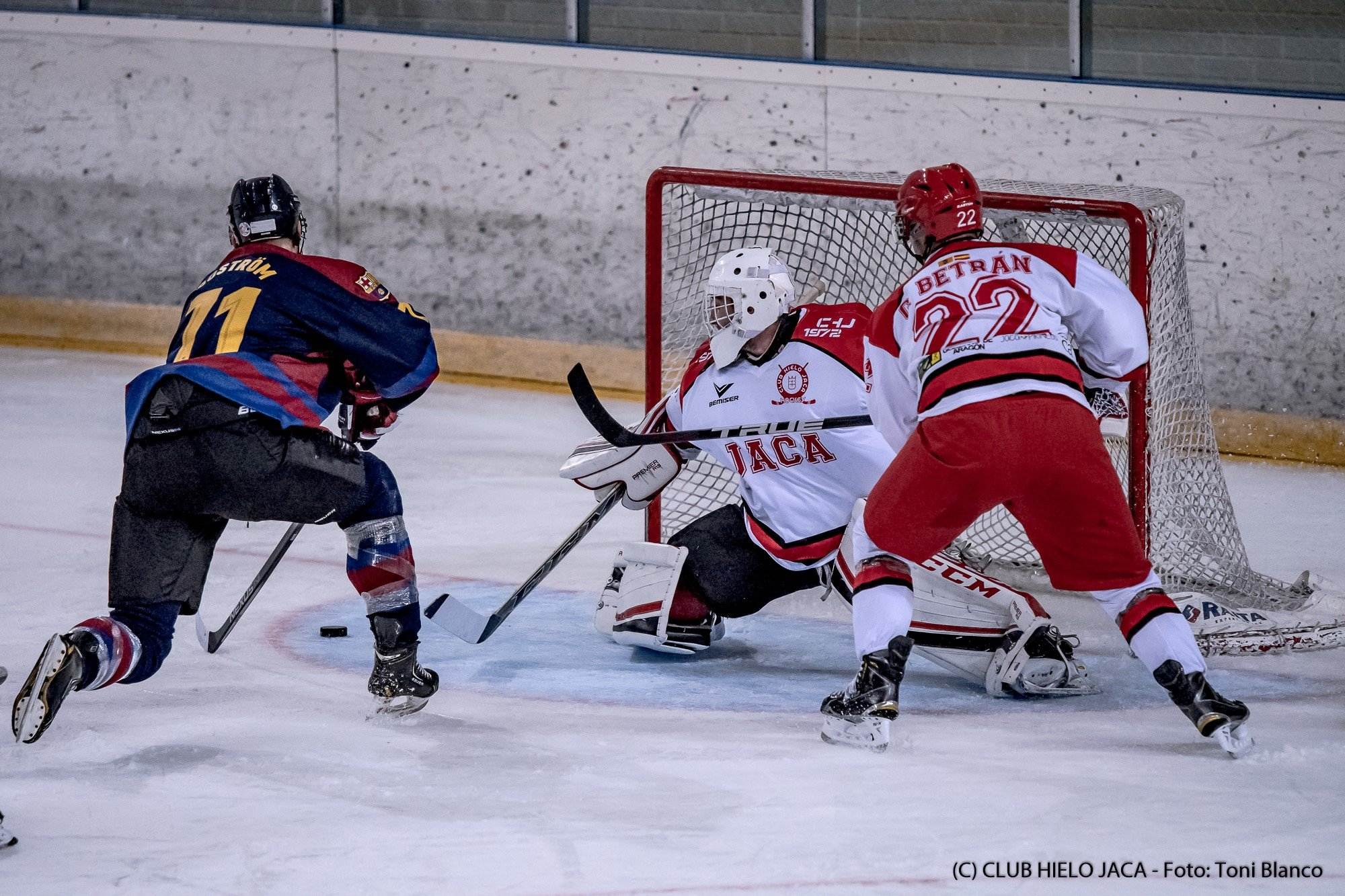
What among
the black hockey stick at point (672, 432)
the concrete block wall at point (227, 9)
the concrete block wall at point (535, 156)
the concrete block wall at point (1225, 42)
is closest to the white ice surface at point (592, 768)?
the black hockey stick at point (672, 432)

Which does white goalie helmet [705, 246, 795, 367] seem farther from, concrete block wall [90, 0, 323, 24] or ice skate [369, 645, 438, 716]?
concrete block wall [90, 0, 323, 24]

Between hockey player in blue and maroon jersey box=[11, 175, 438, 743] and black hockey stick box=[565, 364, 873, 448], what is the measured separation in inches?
18.1

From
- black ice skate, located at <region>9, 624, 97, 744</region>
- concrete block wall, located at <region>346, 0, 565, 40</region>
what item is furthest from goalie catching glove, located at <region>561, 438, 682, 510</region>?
concrete block wall, located at <region>346, 0, 565, 40</region>

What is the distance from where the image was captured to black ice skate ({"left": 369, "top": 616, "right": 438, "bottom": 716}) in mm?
3139

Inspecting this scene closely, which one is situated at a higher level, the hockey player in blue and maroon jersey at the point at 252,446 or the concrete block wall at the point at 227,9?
the concrete block wall at the point at 227,9

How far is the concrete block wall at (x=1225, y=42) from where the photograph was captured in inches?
220

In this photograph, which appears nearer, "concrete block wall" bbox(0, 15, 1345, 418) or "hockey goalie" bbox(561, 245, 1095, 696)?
"hockey goalie" bbox(561, 245, 1095, 696)

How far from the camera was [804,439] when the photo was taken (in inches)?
139

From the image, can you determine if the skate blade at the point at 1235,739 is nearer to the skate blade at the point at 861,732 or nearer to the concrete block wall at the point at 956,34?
the skate blade at the point at 861,732

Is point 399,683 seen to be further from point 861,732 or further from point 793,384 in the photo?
point 793,384

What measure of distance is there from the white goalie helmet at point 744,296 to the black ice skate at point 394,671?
0.91 metres

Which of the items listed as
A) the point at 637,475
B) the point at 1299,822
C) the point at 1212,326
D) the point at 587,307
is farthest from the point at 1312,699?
the point at 587,307

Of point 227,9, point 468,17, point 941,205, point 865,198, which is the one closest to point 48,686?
point 941,205

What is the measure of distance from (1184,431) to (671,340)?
4.20 feet
